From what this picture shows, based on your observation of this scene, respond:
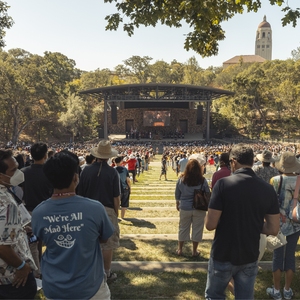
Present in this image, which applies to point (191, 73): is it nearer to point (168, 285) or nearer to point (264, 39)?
point (168, 285)

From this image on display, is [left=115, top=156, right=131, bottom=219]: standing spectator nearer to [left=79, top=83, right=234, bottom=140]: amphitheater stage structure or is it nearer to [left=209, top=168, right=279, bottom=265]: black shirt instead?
[left=209, top=168, right=279, bottom=265]: black shirt

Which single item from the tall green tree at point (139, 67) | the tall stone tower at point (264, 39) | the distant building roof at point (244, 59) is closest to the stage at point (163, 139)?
the tall green tree at point (139, 67)

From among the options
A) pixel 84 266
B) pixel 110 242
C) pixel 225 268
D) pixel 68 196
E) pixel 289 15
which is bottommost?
pixel 110 242

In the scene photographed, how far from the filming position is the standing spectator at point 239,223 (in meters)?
2.12

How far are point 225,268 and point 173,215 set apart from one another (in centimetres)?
391

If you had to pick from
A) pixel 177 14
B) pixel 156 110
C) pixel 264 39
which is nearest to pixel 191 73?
pixel 156 110

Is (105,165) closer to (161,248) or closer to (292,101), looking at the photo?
(161,248)

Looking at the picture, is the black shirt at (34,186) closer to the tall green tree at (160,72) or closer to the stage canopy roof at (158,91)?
the stage canopy roof at (158,91)

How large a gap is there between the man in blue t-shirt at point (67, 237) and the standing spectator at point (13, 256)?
0.92 feet

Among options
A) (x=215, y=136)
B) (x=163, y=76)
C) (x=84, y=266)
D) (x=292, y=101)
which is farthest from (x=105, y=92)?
(x=84, y=266)

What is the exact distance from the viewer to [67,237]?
169 centimetres

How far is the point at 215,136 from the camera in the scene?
136 ft

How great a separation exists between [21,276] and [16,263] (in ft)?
0.36

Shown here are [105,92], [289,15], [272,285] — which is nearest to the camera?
[272,285]
